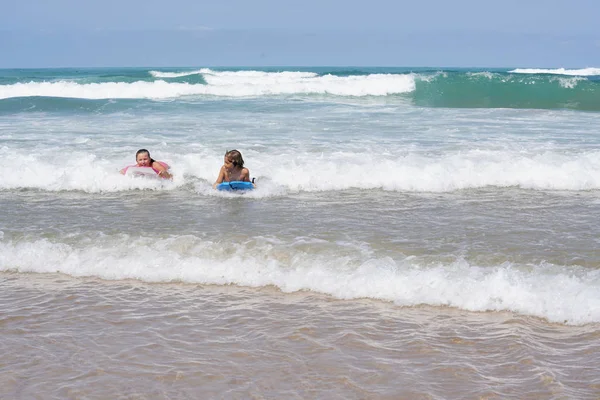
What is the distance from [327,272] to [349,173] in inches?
194

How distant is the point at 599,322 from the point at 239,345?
2700 millimetres

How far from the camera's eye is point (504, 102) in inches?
1123

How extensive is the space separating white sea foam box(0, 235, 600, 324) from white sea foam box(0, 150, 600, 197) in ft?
10.7

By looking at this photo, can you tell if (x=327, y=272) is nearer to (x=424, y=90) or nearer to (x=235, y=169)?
(x=235, y=169)

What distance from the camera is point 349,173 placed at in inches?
419

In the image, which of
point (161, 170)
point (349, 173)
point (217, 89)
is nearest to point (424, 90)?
point (217, 89)

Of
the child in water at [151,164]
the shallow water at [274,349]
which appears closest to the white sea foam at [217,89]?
the child in water at [151,164]

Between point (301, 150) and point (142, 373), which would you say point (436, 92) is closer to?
point (301, 150)

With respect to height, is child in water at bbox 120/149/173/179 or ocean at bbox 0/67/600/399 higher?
child in water at bbox 120/149/173/179

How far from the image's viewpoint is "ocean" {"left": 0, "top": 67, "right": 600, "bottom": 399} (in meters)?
3.99

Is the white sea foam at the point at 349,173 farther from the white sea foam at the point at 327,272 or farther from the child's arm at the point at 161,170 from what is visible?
the white sea foam at the point at 327,272

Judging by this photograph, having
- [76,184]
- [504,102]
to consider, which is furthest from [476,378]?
[504,102]

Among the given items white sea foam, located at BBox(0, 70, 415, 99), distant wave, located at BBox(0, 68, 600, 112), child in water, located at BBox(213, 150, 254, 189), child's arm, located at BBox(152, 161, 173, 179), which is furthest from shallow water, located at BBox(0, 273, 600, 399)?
white sea foam, located at BBox(0, 70, 415, 99)

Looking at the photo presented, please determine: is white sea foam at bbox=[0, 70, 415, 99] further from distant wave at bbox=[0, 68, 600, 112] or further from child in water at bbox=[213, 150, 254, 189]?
child in water at bbox=[213, 150, 254, 189]
